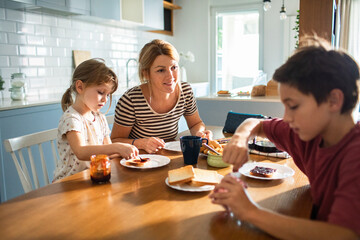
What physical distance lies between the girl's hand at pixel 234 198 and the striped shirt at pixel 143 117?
1.15 metres

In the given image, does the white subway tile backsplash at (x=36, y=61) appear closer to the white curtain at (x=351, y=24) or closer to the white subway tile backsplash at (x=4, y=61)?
the white subway tile backsplash at (x=4, y=61)

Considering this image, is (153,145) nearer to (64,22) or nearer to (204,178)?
(204,178)

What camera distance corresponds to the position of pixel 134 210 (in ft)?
2.95

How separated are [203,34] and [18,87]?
11.9 feet

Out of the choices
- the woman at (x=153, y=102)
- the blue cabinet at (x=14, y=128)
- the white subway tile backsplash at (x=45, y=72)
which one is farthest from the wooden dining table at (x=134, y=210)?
the white subway tile backsplash at (x=45, y=72)

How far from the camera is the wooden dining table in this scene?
0.78 meters

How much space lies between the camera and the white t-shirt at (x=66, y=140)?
147cm

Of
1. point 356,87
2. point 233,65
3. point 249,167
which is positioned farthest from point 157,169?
point 233,65

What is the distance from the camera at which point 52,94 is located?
3.55 m

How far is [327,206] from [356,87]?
12.6 inches

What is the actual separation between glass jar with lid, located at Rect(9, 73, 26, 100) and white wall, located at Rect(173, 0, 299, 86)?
3.42 meters

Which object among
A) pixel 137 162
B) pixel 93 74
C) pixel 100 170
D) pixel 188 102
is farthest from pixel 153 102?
pixel 100 170

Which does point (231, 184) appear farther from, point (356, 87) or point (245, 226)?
point (356, 87)

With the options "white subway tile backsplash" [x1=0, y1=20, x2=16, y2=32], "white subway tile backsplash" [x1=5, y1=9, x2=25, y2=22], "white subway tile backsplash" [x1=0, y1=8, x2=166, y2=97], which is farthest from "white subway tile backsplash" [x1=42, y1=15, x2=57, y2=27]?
"white subway tile backsplash" [x1=0, y1=20, x2=16, y2=32]
